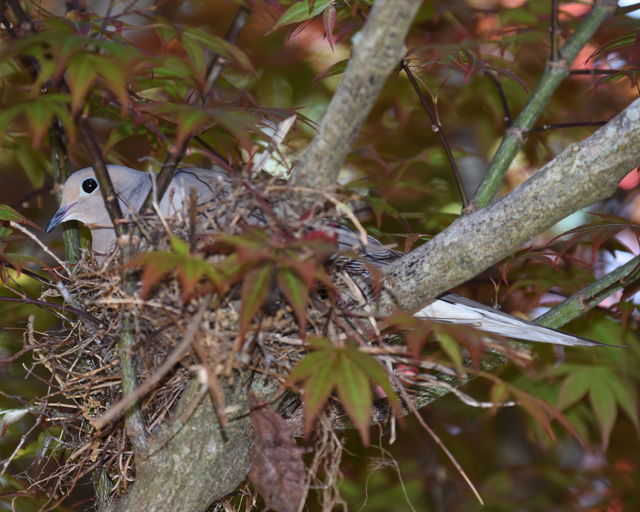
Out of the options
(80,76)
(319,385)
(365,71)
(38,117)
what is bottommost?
(319,385)

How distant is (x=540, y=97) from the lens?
6.95ft

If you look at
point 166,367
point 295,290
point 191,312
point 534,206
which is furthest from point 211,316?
point 534,206

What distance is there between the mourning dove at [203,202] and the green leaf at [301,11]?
44cm

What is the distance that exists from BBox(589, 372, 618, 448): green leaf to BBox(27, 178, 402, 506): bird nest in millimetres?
1008

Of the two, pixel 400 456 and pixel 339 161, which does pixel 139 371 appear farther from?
pixel 400 456

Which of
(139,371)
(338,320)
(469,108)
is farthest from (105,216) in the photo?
(469,108)

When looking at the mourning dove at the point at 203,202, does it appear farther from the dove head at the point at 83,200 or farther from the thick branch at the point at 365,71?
the thick branch at the point at 365,71

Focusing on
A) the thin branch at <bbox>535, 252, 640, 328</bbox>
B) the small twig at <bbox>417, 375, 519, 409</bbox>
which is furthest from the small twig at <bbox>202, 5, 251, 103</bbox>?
the thin branch at <bbox>535, 252, 640, 328</bbox>

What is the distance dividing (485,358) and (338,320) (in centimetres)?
66

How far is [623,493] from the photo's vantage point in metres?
3.46

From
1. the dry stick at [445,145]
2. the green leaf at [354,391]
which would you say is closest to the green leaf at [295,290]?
the green leaf at [354,391]

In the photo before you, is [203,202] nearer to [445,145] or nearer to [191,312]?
[191,312]

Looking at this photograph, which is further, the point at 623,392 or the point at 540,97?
the point at 623,392

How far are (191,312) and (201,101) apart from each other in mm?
474
